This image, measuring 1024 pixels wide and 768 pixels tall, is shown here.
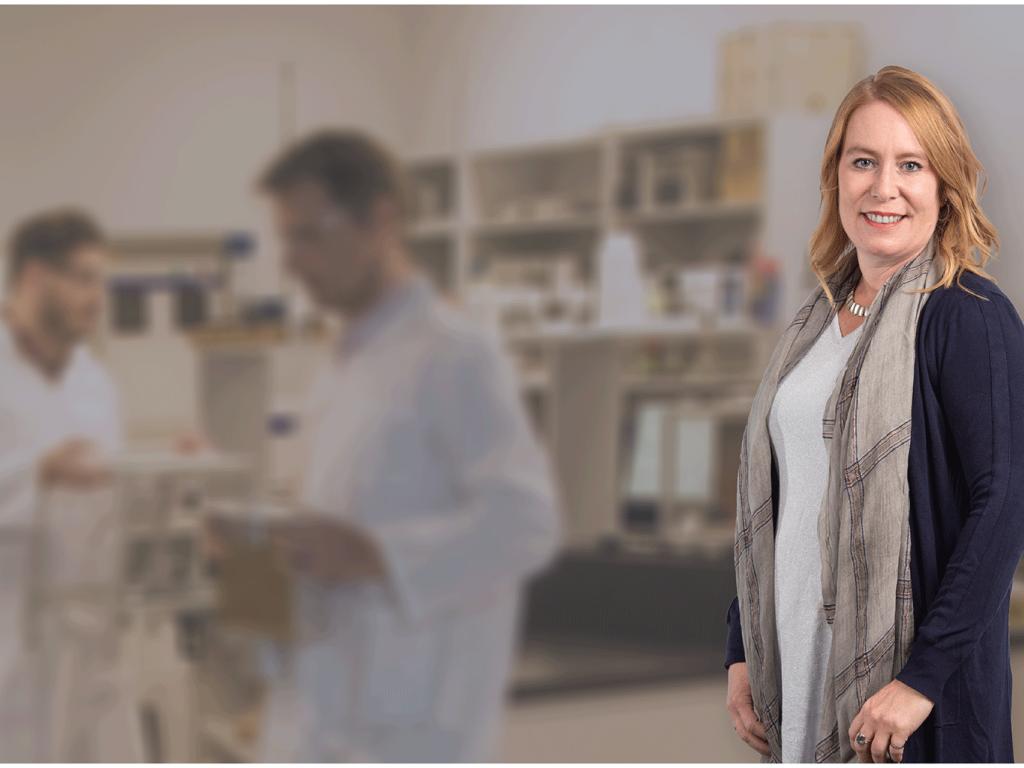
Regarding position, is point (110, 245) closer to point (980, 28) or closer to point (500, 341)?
point (500, 341)

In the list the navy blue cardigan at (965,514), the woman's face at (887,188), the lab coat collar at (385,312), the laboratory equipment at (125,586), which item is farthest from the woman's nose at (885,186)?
the laboratory equipment at (125,586)

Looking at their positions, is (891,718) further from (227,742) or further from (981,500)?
(227,742)

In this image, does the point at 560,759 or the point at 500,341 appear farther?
the point at 560,759

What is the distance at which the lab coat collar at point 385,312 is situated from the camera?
1.24 m

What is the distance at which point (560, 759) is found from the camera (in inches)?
55.8

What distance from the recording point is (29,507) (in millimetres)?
1199

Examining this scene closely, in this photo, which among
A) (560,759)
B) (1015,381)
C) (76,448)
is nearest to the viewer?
(1015,381)

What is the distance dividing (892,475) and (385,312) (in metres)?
0.59

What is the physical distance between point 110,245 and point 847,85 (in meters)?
1.01

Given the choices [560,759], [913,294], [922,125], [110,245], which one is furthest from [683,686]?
[110,245]

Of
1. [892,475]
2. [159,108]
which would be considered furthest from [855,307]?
[159,108]

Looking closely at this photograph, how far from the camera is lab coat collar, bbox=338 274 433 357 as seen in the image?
4.08ft

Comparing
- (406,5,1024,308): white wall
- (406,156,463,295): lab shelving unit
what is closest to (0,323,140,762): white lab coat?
(406,156,463,295): lab shelving unit

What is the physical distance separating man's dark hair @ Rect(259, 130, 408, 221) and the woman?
507 mm
